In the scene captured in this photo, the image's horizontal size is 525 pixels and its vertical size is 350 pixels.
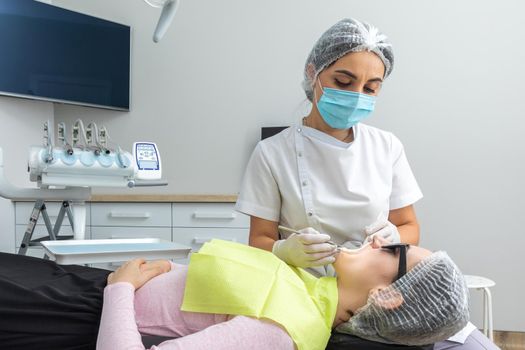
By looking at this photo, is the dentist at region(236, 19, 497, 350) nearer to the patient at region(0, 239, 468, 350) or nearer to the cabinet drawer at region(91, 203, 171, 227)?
the patient at region(0, 239, 468, 350)

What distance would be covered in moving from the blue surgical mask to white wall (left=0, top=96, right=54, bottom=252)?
2.42 m

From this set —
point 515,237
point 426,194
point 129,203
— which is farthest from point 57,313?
point 515,237

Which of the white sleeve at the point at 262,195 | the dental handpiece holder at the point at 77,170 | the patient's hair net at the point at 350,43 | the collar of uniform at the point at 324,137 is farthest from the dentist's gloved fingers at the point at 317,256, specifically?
the dental handpiece holder at the point at 77,170

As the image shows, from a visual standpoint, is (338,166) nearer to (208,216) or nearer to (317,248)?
(317,248)

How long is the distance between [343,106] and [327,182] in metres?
0.22

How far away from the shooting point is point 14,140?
302 centimetres

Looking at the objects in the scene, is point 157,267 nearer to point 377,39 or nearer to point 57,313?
point 57,313

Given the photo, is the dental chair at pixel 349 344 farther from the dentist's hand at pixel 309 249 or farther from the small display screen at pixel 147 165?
the small display screen at pixel 147 165

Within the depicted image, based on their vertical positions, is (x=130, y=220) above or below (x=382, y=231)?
below

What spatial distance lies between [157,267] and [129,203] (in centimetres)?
173

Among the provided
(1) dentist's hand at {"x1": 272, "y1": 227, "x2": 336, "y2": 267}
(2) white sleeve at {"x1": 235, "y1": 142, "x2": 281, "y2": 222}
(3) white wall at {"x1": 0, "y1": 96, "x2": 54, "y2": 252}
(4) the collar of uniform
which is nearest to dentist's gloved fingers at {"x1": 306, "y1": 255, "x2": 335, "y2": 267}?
(1) dentist's hand at {"x1": 272, "y1": 227, "x2": 336, "y2": 267}

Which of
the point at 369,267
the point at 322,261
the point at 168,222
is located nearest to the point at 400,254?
the point at 369,267

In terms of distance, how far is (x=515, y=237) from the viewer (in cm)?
294

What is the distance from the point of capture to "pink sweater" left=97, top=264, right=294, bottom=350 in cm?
88
